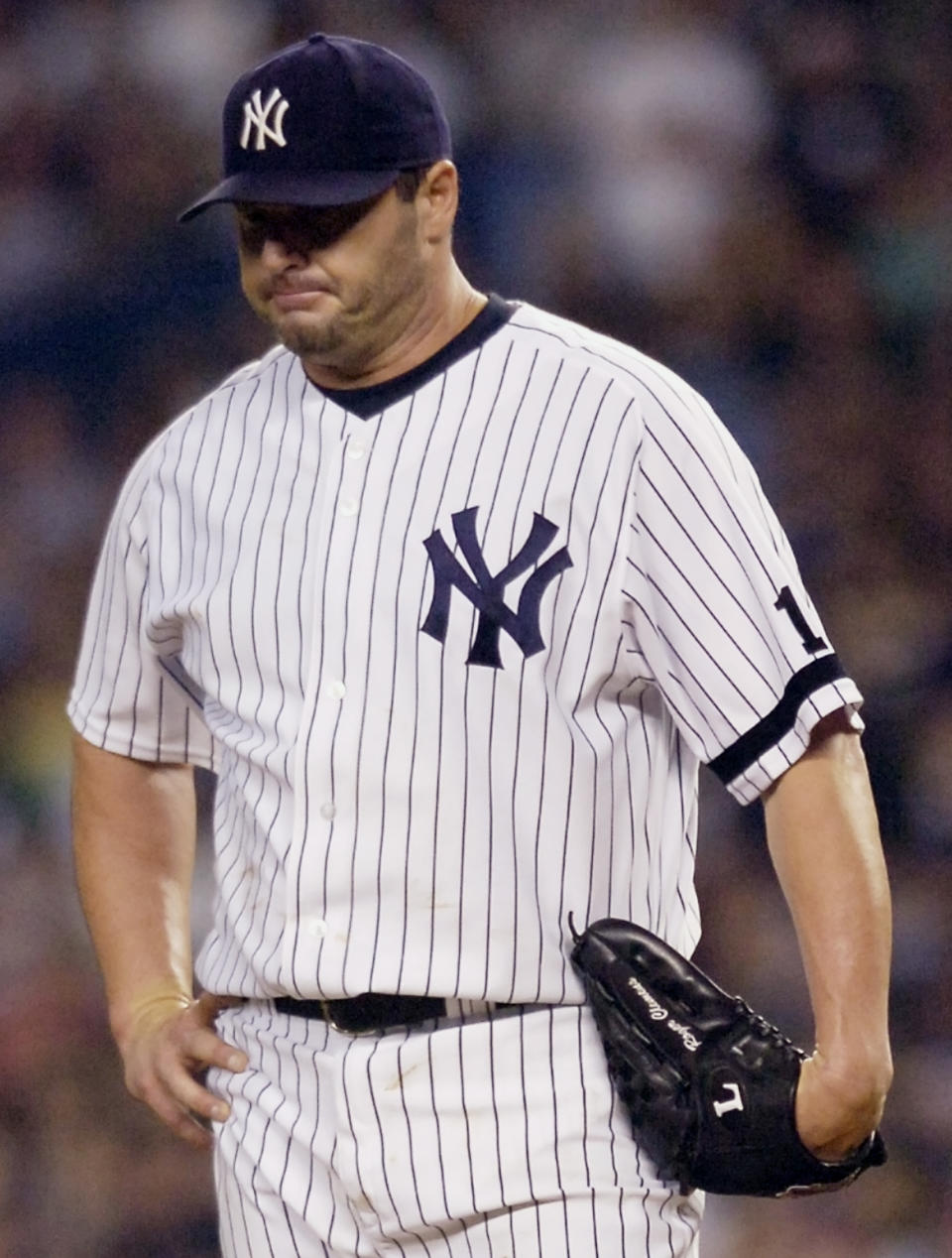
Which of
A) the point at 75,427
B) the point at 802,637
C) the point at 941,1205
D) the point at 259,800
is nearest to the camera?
the point at 802,637

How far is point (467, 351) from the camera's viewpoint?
5.15 feet

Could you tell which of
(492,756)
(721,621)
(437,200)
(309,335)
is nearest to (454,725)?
(492,756)

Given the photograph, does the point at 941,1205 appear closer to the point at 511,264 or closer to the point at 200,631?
the point at 511,264

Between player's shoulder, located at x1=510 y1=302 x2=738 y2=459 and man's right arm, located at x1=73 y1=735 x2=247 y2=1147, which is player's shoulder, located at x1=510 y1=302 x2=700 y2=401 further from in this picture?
man's right arm, located at x1=73 y1=735 x2=247 y2=1147

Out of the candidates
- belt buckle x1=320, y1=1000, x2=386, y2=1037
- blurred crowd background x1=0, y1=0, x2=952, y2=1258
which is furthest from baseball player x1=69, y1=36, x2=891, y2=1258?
blurred crowd background x1=0, y1=0, x2=952, y2=1258

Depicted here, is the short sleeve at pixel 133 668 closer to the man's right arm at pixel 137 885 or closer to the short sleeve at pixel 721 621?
the man's right arm at pixel 137 885

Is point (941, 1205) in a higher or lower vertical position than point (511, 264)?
lower

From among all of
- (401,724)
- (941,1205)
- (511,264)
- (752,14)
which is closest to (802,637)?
(401,724)

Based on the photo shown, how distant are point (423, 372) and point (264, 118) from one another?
23 cm

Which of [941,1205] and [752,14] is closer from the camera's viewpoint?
[941,1205]

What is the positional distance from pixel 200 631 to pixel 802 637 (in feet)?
1.56

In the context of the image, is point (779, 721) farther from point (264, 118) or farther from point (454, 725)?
point (264, 118)

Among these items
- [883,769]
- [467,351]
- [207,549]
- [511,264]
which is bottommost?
[883,769]

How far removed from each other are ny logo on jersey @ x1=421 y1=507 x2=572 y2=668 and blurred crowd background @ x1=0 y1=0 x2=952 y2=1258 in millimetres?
2169
